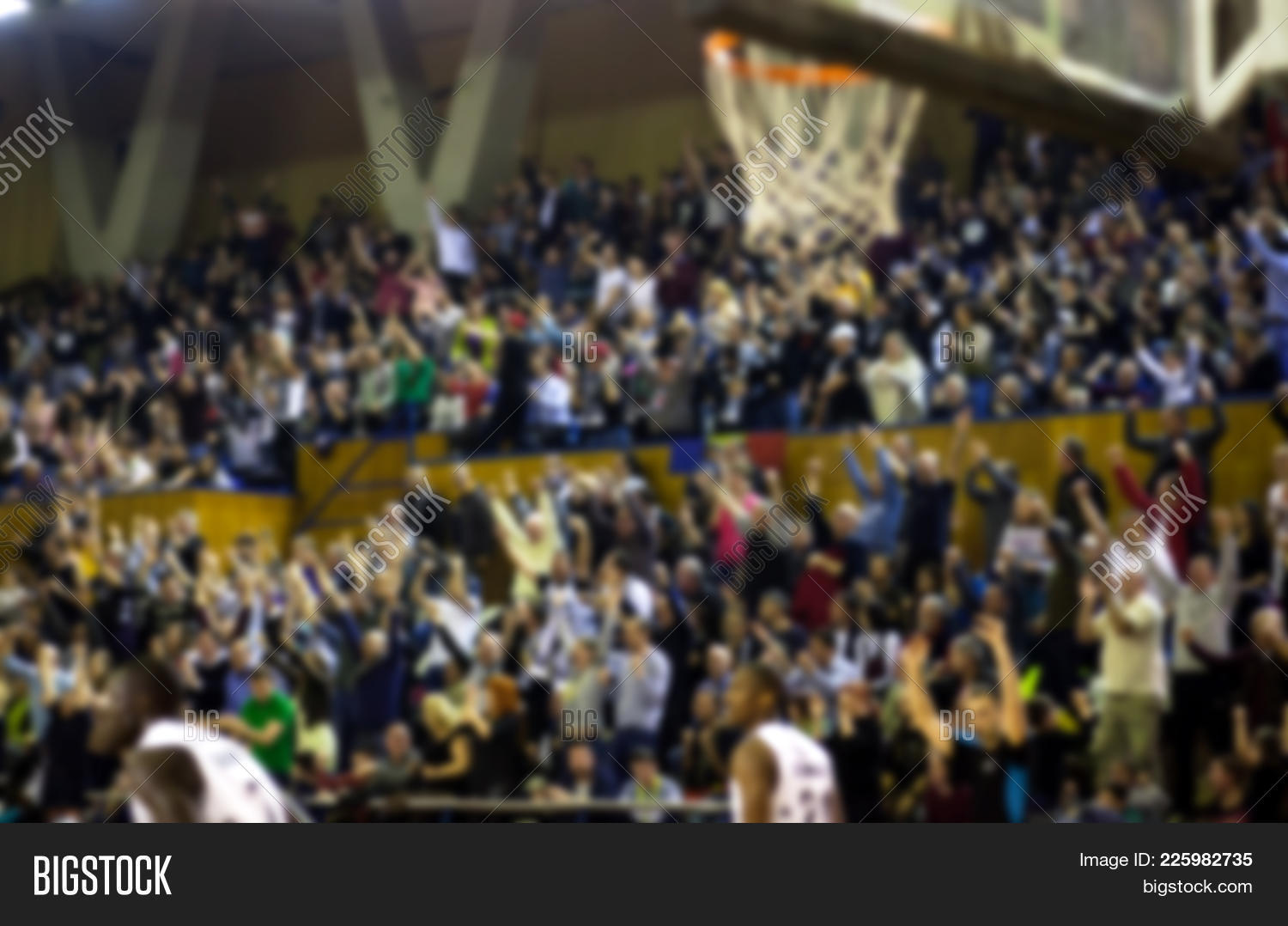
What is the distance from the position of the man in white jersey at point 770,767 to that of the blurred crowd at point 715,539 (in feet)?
8.72

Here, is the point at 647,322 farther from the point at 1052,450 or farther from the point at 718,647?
the point at 718,647

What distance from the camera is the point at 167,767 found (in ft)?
19.3

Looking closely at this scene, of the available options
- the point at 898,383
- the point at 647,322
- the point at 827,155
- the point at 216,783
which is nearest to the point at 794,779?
the point at 216,783

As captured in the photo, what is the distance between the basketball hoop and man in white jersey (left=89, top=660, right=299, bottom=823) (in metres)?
8.20

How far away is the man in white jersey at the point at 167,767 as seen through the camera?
5910mm

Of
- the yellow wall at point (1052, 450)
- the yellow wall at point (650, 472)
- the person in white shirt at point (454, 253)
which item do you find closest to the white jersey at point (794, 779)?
the yellow wall at point (1052, 450)

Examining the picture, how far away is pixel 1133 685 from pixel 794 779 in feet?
11.6

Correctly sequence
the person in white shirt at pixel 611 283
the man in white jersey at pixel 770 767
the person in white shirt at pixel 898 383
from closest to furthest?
the man in white jersey at pixel 770 767
the person in white shirt at pixel 898 383
the person in white shirt at pixel 611 283

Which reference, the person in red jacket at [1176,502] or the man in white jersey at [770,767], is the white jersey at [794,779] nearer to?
the man in white jersey at [770,767]

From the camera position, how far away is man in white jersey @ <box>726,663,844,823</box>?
20.4 ft

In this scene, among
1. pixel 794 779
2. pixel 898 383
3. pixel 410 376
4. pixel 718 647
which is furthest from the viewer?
pixel 410 376

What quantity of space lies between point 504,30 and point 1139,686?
1212 centimetres

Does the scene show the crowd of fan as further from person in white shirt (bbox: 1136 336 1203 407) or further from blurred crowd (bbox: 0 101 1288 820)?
person in white shirt (bbox: 1136 336 1203 407)

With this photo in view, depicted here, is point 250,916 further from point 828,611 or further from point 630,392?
point 630,392
